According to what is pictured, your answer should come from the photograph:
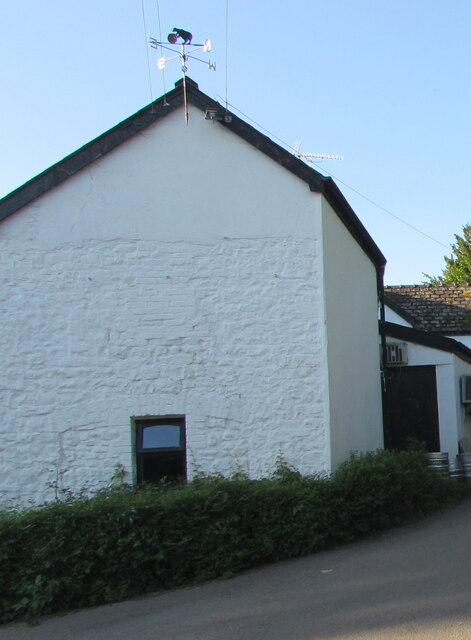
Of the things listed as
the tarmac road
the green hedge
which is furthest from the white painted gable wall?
the tarmac road

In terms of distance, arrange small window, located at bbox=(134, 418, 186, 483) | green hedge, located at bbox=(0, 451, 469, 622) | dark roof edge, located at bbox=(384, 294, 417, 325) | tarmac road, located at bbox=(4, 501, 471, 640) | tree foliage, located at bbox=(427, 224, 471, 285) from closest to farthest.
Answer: tarmac road, located at bbox=(4, 501, 471, 640), green hedge, located at bbox=(0, 451, 469, 622), small window, located at bbox=(134, 418, 186, 483), dark roof edge, located at bbox=(384, 294, 417, 325), tree foliage, located at bbox=(427, 224, 471, 285)

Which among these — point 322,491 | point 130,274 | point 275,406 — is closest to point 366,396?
point 275,406

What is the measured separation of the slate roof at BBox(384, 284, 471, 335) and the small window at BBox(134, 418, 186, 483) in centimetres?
1384

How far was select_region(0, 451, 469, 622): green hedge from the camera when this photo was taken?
7586 mm

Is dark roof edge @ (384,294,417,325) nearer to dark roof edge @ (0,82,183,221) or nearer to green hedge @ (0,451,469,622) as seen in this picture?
dark roof edge @ (0,82,183,221)

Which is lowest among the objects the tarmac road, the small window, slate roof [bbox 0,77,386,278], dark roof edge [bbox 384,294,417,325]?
the tarmac road

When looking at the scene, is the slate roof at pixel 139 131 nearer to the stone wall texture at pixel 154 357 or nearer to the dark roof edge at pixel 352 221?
the dark roof edge at pixel 352 221

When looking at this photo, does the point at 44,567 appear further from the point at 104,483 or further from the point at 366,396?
the point at 366,396

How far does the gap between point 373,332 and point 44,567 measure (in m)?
7.88

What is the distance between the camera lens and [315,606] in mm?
6691

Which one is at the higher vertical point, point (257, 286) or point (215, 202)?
point (215, 202)

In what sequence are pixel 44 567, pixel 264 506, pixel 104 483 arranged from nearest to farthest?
pixel 44 567 < pixel 264 506 < pixel 104 483

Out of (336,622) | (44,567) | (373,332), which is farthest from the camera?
(373,332)

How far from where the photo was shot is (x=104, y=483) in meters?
9.60
